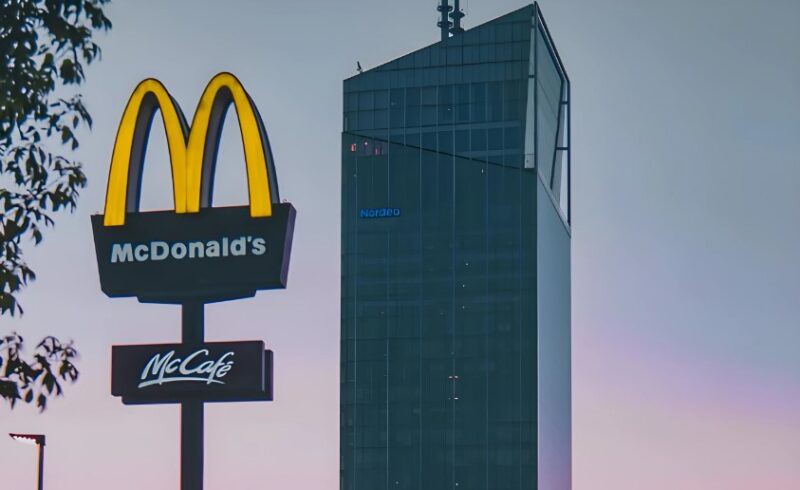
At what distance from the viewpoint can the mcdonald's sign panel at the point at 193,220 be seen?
57250 millimetres

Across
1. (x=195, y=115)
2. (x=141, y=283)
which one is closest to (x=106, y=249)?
(x=141, y=283)

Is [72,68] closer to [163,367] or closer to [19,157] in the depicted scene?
[19,157]

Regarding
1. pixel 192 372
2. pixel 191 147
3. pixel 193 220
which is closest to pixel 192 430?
pixel 192 372

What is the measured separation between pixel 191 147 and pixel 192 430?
8764 millimetres

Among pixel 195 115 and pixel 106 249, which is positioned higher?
pixel 195 115

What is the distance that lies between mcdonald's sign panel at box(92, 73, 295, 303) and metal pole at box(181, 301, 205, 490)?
869mm

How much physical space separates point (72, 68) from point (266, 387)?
30.7 meters

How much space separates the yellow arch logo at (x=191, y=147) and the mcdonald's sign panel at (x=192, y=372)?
412 centimetres

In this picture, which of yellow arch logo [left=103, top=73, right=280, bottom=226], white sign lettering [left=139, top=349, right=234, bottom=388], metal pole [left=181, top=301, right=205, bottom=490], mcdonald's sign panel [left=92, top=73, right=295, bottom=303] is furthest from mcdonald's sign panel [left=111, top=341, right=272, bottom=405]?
yellow arch logo [left=103, top=73, right=280, bottom=226]

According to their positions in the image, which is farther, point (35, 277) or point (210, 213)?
point (210, 213)

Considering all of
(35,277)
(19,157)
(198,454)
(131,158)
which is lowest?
(198,454)

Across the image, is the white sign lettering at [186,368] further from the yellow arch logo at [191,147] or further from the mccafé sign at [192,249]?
the yellow arch logo at [191,147]

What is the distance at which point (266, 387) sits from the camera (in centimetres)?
5766

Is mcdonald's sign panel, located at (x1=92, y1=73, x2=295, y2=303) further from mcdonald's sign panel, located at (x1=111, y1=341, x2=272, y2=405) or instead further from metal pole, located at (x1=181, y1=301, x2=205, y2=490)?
mcdonald's sign panel, located at (x1=111, y1=341, x2=272, y2=405)
